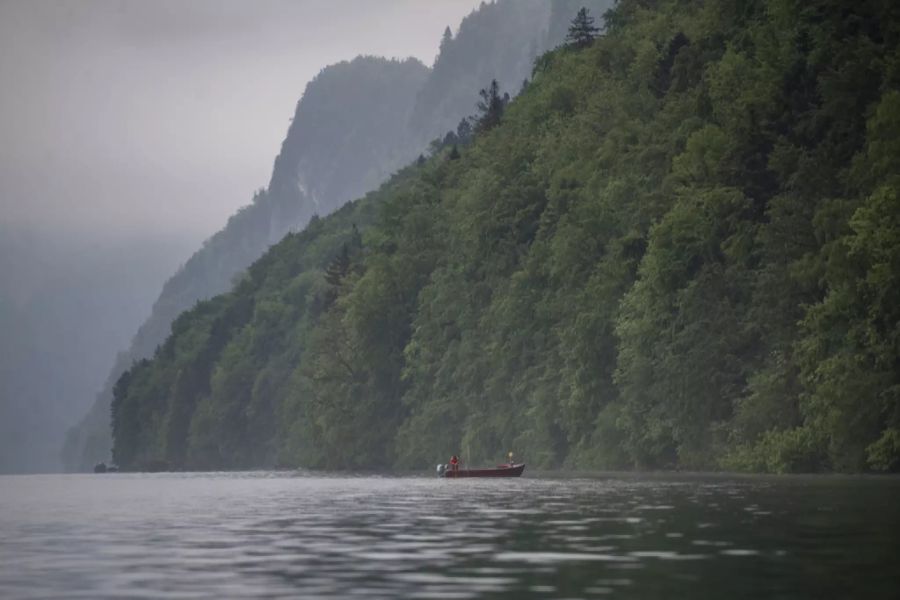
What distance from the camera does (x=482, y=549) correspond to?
29578 mm

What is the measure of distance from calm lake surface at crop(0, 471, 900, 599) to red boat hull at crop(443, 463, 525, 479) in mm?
39478

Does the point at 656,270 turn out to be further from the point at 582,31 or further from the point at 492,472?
the point at 582,31

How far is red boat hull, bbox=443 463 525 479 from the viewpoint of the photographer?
9256cm

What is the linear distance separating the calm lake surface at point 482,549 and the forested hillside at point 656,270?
25.6 meters

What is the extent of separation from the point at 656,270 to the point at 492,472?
16.4m

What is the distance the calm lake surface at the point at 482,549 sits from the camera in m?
22.9

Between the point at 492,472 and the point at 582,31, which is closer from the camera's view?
the point at 492,472

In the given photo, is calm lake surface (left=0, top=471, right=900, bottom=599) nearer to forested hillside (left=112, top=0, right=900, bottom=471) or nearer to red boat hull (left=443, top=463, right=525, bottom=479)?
forested hillside (left=112, top=0, right=900, bottom=471)

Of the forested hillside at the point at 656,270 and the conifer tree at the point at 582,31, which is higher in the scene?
the conifer tree at the point at 582,31

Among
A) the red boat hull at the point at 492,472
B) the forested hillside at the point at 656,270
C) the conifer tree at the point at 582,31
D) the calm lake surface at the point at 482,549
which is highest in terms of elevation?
the conifer tree at the point at 582,31

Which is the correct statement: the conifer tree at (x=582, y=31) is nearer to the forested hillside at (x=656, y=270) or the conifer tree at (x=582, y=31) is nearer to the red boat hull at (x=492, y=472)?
the forested hillside at (x=656, y=270)

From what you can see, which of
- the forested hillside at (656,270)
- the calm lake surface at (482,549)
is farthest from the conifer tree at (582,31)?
the calm lake surface at (482,549)

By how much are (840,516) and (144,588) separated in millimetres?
20152

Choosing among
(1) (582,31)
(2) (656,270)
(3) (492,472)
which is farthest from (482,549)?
(1) (582,31)
